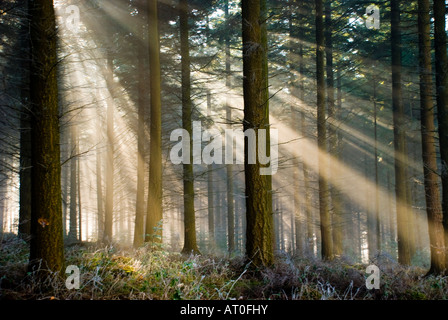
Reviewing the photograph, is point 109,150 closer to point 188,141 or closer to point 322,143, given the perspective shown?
point 188,141

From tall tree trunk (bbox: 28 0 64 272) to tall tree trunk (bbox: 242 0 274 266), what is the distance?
3.68 metres

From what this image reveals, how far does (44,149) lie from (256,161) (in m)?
4.07

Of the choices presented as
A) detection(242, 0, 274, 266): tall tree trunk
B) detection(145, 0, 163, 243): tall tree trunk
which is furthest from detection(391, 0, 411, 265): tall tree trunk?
detection(145, 0, 163, 243): tall tree trunk

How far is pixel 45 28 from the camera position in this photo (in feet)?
15.7

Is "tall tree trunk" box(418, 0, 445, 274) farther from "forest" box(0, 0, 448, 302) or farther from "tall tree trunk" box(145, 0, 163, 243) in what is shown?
"tall tree trunk" box(145, 0, 163, 243)

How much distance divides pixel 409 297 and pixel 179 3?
11753 mm

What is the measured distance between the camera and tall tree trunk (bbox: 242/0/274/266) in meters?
6.24

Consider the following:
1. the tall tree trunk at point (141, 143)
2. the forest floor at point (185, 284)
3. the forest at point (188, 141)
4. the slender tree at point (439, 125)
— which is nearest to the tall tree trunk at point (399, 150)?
the forest at point (188, 141)

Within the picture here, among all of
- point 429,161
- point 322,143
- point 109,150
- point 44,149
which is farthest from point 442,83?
point 109,150
